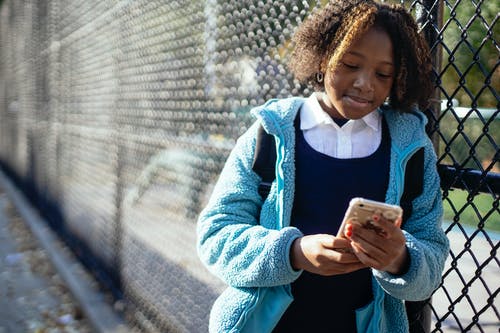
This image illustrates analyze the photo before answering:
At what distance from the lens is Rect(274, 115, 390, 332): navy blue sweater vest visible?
1479mm

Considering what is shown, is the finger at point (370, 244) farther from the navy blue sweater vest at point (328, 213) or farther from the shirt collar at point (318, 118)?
the shirt collar at point (318, 118)

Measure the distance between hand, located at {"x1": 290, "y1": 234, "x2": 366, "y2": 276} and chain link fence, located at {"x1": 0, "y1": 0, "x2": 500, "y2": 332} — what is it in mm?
506

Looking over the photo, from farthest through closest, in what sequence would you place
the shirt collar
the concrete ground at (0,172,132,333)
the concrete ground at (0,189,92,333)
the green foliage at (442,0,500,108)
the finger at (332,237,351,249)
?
the concrete ground at (0,189,92,333) → the concrete ground at (0,172,132,333) → the green foliage at (442,0,500,108) → the shirt collar → the finger at (332,237,351,249)

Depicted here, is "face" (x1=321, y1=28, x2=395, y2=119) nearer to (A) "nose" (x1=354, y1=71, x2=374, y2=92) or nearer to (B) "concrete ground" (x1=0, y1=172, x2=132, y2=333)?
(A) "nose" (x1=354, y1=71, x2=374, y2=92)

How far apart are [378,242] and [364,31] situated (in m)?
0.54

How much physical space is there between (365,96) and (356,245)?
0.41 meters

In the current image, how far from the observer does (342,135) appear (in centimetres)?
151

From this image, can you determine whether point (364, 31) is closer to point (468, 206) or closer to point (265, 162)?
point (265, 162)

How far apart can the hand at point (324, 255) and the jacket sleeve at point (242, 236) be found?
0.02 m

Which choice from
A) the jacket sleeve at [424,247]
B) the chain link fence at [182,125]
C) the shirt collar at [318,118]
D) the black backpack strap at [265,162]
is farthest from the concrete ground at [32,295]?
the jacket sleeve at [424,247]

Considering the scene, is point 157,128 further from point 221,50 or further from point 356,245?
point 356,245

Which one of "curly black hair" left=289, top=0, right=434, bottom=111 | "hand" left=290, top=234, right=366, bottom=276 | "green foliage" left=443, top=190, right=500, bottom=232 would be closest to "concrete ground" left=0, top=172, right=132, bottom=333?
"green foliage" left=443, top=190, right=500, bottom=232

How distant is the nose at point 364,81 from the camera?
4.63 feet

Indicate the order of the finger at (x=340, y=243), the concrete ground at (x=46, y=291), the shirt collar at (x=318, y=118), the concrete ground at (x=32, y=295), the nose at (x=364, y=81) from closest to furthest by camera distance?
1. the finger at (x=340, y=243)
2. the nose at (x=364, y=81)
3. the shirt collar at (x=318, y=118)
4. the concrete ground at (x=46, y=291)
5. the concrete ground at (x=32, y=295)
